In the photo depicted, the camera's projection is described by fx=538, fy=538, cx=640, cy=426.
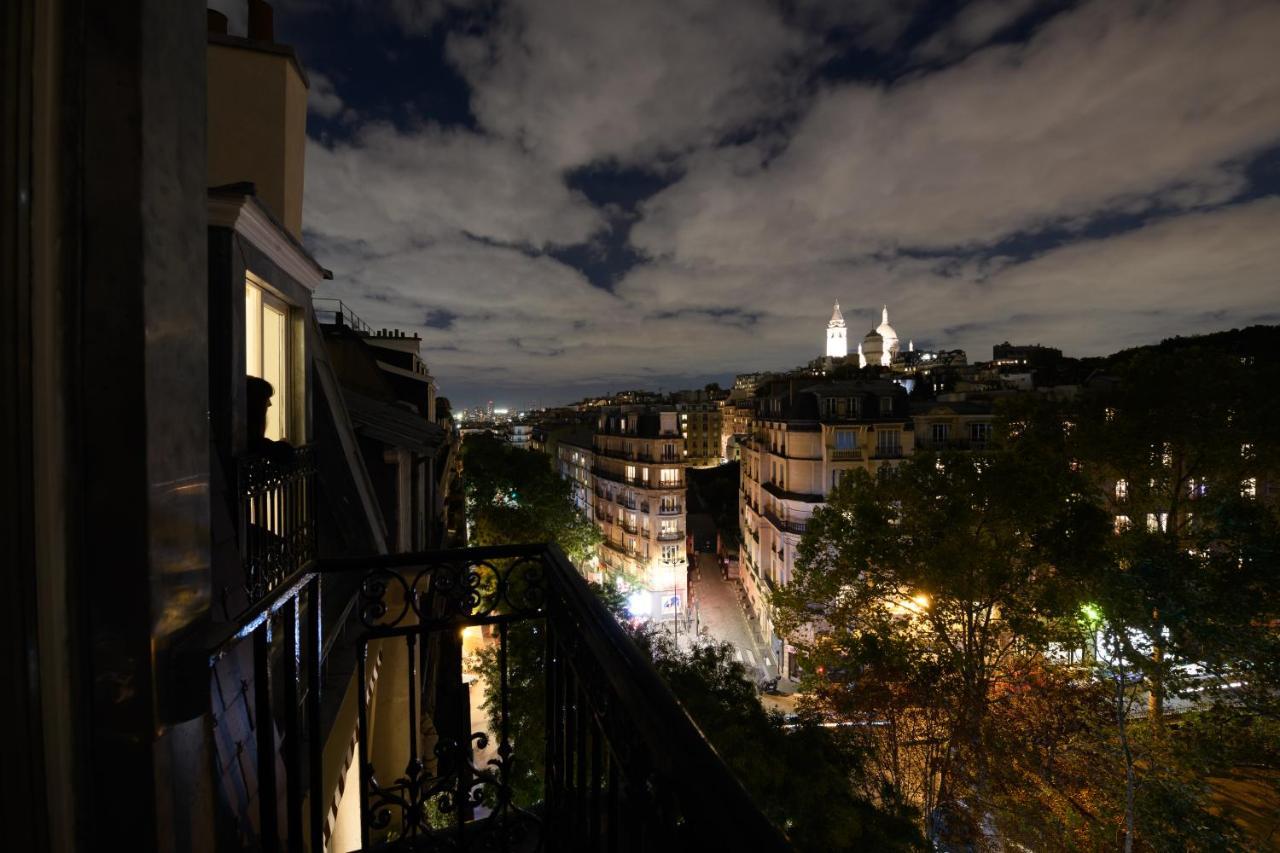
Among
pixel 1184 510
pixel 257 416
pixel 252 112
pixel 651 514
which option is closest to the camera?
pixel 257 416

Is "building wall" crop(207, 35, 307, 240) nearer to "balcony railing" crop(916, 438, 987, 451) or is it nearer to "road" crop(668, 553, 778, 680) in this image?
"road" crop(668, 553, 778, 680)

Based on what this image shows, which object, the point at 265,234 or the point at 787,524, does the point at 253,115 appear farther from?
the point at 787,524

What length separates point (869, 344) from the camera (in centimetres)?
15975

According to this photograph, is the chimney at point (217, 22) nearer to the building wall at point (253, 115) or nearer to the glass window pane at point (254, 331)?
the building wall at point (253, 115)

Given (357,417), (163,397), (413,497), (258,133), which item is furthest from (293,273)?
(413,497)

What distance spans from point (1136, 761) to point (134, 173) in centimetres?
1972

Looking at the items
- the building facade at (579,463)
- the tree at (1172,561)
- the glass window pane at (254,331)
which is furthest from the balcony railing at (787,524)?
the glass window pane at (254,331)

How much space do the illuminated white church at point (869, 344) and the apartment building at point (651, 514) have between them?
120 meters

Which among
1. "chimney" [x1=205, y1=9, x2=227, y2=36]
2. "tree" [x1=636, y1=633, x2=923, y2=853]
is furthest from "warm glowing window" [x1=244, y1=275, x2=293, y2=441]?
"tree" [x1=636, y1=633, x2=923, y2=853]

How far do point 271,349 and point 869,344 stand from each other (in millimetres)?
172082

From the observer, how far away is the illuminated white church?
15912 cm

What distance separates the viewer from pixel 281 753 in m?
3.37

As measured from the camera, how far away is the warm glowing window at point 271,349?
4648 millimetres

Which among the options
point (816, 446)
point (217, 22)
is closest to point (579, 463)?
point (816, 446)
